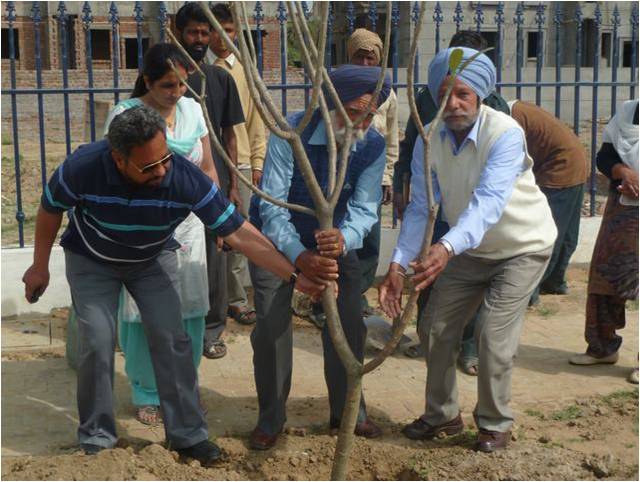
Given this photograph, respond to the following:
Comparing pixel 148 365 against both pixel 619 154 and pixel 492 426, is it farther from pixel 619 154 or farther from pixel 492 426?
pixel 619 154

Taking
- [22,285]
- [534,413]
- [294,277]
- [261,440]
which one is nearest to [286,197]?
[294,277]

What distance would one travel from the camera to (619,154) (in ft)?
18.1

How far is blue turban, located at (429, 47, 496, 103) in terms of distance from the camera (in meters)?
4.14

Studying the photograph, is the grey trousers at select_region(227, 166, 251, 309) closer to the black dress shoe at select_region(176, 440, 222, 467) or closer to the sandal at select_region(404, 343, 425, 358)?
the sandal at select_region(404, 343, 425, 358)

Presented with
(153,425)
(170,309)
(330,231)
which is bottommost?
(153,425)

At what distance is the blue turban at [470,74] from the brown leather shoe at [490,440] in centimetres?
155

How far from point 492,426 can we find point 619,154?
2011mm

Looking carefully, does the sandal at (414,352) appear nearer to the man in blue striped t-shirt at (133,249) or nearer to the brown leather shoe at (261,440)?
the brown leather shoe at (261,440)

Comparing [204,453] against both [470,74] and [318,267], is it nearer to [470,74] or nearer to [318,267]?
[318,267]

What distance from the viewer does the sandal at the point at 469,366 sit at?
568 cm

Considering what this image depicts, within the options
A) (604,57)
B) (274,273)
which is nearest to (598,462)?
(274,273)

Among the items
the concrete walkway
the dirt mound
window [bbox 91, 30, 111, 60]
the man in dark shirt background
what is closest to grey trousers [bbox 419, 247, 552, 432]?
the dirt mound

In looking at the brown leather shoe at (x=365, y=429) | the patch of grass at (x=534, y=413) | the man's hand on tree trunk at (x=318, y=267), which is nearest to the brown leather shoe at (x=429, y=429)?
the brown leather shoe at (x=365, y=429)

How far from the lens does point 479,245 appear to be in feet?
14.6
